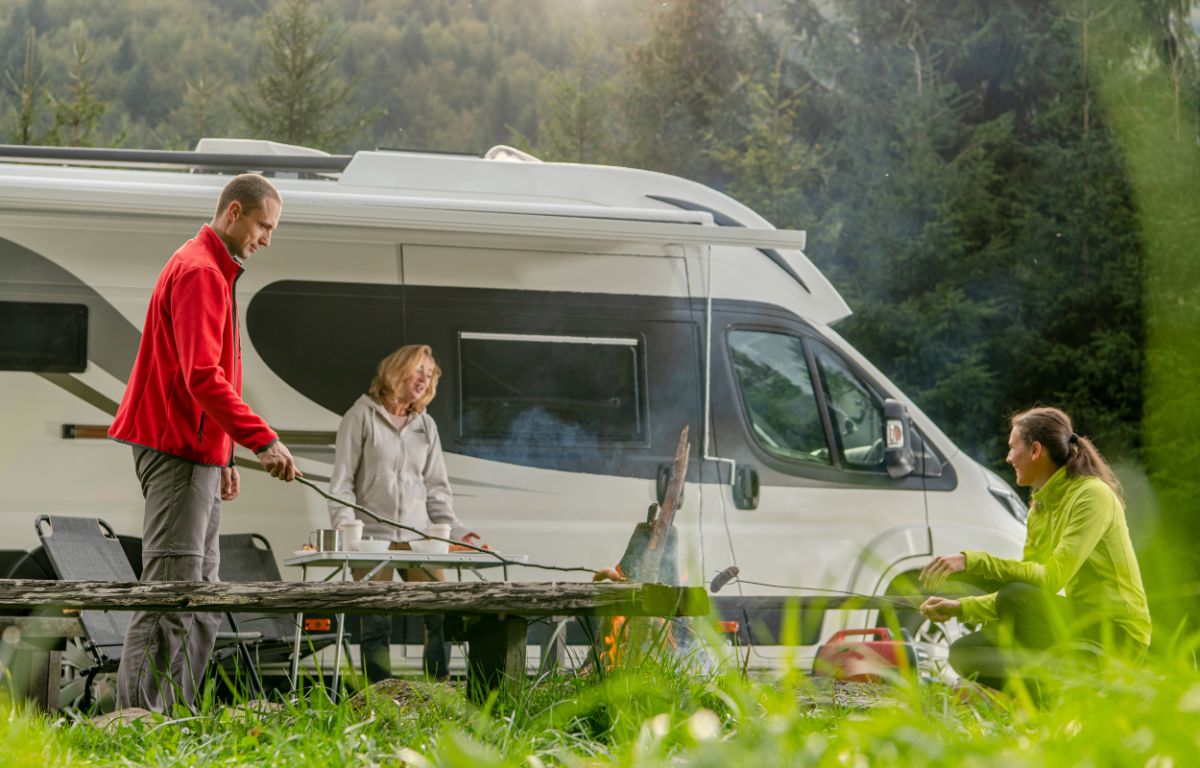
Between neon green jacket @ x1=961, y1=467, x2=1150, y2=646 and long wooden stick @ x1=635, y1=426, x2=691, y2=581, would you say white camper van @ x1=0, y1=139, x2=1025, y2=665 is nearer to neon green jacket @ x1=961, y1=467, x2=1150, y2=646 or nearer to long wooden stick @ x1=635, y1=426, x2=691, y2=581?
long wooden stick @ x1=635, y1=426, x2=691, y2=581

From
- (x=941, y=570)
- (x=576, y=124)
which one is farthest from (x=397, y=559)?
(x=576, y=124)

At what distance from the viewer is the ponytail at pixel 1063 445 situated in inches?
180

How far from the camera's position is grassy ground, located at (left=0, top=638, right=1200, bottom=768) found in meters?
1.80

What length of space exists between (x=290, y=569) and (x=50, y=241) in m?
1.73

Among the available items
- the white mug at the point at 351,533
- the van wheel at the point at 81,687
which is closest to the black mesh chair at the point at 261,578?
the van wheel at the point at 81,687

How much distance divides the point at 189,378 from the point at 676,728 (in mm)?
2228

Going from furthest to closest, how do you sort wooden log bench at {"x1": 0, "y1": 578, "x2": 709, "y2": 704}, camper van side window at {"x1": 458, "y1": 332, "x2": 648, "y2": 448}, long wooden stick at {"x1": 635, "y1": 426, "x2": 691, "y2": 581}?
camper van side window at {"x1": 458, "y1": 332, "x2": 648, "y2": 448}, long wooden stick at {"x1": 635, "y1": 426, "x2": 691, "y2": 581}, wooden log bench at {"x1": 0, "y1": 578, "x2": 709, "y2": 704}

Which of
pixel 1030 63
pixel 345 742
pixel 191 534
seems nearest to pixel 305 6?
pixel 1030 63

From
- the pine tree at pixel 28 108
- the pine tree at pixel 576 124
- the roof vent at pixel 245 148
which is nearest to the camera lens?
the roof vent at pixel 245 148

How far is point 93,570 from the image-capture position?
5.20 metres

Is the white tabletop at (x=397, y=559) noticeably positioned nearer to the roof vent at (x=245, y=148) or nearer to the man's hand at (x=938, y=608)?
the man's hand at (x=938, y=608)

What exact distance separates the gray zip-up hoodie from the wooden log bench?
2192 millimetres

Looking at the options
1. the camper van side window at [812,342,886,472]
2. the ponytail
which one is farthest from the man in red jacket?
the camper van side window at [812,342,886,472]

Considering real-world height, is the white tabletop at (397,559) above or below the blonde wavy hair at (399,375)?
below
